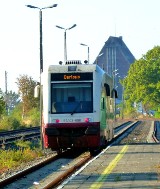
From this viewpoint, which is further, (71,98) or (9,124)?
(9,124)

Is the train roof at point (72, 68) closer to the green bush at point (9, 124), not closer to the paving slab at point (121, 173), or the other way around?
the paving slab at point (121, 173)

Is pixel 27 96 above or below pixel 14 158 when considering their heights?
above

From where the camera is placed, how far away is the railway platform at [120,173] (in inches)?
596

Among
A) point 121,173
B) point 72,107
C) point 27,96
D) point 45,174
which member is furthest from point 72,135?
point 27,96

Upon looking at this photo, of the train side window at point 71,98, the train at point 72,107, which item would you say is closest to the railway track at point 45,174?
the train at point 72,107

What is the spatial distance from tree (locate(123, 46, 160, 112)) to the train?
8886 centimetres

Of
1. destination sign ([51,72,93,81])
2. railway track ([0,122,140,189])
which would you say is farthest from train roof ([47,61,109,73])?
railway track ([0,122,140,189])

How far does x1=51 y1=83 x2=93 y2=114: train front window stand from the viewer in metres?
25.9

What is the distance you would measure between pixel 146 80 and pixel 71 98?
9365 cm

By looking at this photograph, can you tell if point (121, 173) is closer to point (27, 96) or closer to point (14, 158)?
point (14, 158)

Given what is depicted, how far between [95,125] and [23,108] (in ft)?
191

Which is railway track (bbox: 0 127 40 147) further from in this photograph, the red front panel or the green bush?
the green bush

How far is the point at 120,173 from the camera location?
17.8m

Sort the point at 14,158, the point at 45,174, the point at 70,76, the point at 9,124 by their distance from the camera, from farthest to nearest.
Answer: the point at 9,124
the point at 70,76
the point at 14,158
the point at 45,174
